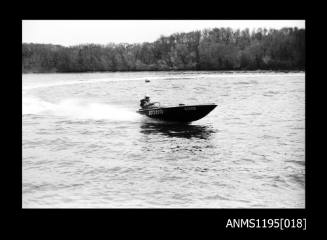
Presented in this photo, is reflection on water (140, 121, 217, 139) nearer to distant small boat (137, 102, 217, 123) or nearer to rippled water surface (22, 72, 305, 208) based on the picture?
rippled water surface (22, 72, 305, 208)

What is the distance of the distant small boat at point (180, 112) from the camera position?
26800mm

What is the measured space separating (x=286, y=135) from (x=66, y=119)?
57.7ft

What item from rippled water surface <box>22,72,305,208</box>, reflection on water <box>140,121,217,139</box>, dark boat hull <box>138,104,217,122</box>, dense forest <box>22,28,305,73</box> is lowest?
rippled water surface <box>22,72,305,208</box>

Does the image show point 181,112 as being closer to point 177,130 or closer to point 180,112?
point 180,112

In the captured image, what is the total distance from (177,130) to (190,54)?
8080 cm

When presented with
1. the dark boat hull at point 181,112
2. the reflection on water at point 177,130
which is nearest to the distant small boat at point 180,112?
the dark boat hull at point 181,112

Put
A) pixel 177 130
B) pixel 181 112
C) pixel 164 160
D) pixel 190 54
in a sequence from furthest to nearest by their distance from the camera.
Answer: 1. pixel 190 54
2. pixel 181 112
3. pixel 177 130
4. pixel 164 160

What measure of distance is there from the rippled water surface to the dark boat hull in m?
0.59

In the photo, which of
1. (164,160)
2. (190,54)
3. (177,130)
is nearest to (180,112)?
(177,130)

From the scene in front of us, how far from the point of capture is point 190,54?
346 ft

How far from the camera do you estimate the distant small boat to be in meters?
26.8

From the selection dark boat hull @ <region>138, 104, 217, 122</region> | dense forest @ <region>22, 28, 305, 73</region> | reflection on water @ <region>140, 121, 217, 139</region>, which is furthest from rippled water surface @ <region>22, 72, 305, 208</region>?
dense forest @ <region>22, 28, 305, 73</region>
